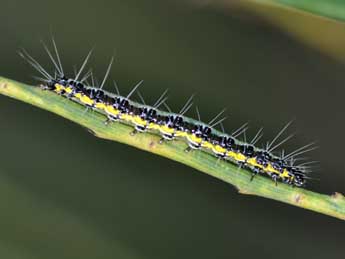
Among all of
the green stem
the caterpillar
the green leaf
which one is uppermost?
the green leaf

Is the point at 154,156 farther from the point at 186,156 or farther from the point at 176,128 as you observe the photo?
the point at 186,156

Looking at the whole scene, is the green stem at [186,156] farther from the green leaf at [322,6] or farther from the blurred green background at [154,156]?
the blurred green background at [154,156]

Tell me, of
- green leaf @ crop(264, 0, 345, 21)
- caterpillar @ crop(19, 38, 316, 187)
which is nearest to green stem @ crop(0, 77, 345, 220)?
caterpillar @ crop(19, 38, 316, 187)

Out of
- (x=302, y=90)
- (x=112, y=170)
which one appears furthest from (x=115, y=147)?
(x=302, y=90)

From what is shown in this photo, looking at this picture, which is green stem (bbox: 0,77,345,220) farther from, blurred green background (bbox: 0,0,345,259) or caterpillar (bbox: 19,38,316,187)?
blurred green background (bbox: 0,0,345,259)

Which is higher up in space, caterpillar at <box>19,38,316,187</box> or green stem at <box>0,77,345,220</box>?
caterpillar at <box>19,38,316,187</box>

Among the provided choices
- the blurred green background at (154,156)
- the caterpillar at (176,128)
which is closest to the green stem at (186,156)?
the caterpillar at (176,128)
